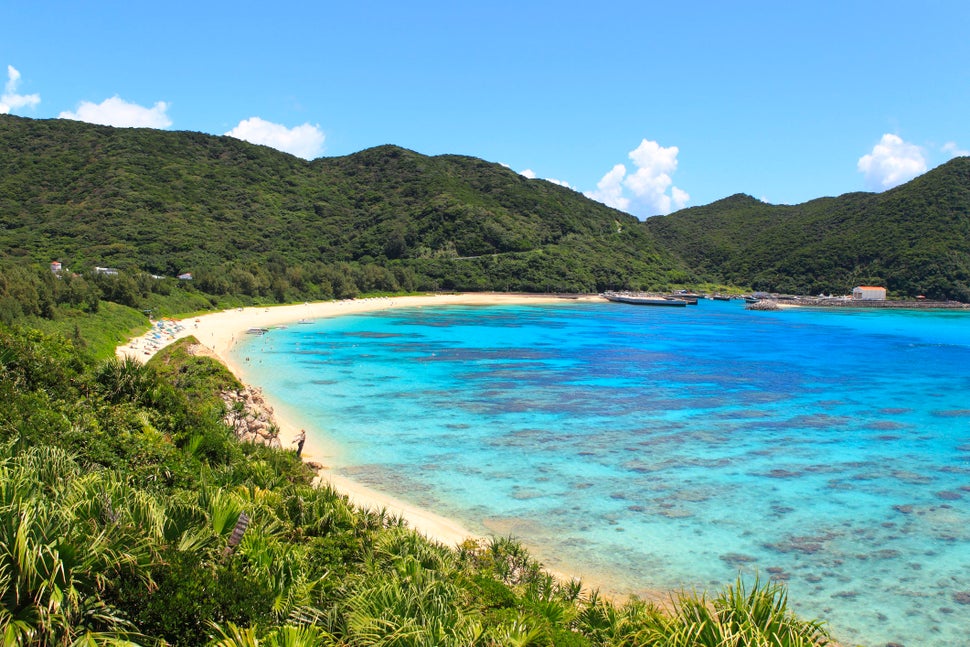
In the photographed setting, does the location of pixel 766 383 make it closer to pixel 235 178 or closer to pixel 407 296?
pixel 407 296

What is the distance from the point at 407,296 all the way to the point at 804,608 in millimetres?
92841

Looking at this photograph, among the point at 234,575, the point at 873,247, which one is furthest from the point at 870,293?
the point at 234,575

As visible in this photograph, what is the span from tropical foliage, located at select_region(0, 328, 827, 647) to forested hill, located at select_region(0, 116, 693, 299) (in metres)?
65.8

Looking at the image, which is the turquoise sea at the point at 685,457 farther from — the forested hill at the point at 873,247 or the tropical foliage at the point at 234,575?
the forested hill at the point at 873,247

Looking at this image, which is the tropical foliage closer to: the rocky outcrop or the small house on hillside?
the rocky outcrop

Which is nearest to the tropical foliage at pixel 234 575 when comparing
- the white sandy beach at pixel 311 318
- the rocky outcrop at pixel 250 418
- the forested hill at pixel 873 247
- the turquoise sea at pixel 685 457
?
the white sandy beach at pixel 311 318

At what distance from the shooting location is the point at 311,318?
67438 mm

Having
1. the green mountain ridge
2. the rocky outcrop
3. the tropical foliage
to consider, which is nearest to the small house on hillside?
the green mountain ridge

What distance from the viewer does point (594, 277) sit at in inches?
5074

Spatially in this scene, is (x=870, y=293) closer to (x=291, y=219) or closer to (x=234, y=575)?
(x=291, y=219)

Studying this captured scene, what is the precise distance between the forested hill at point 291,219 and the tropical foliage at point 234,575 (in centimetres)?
6584

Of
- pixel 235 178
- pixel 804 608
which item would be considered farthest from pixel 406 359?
pixel 235 178

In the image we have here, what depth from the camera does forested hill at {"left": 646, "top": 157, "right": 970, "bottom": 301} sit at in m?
119

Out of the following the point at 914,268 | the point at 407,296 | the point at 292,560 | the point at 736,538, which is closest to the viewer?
the point at 292,560
